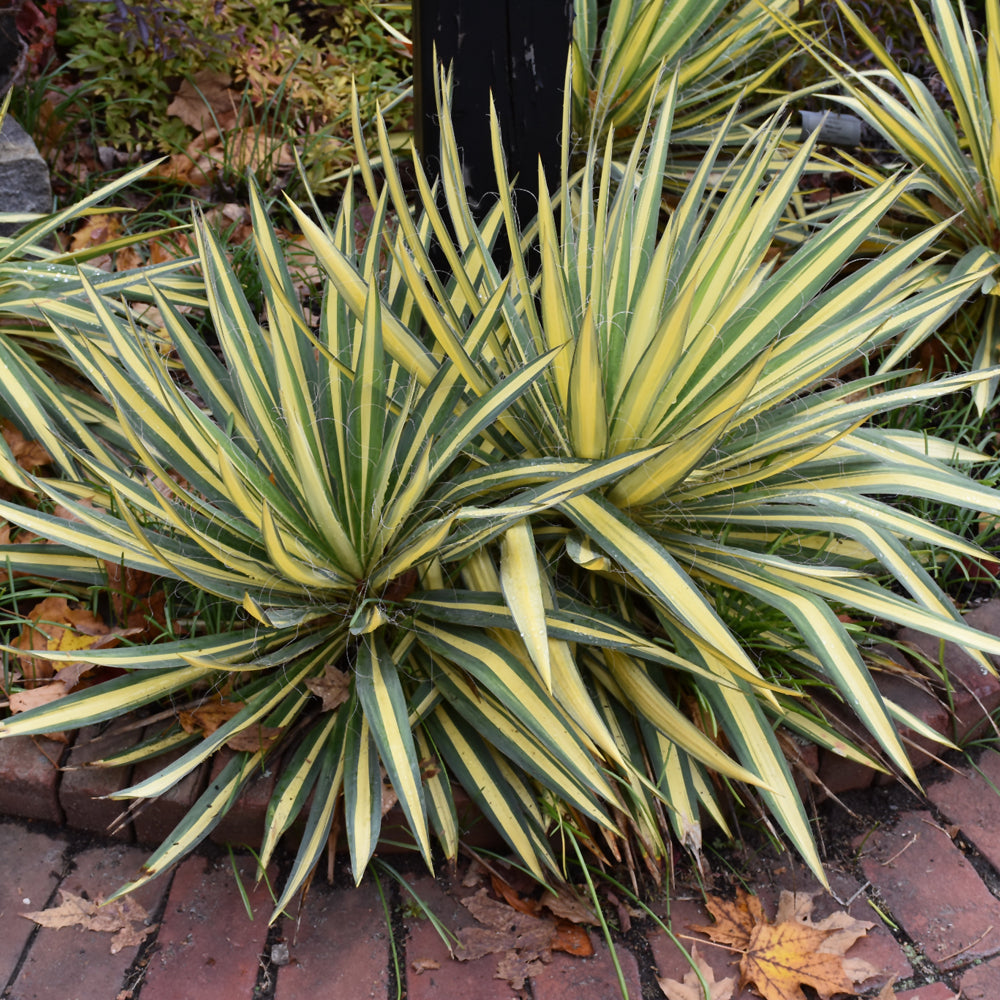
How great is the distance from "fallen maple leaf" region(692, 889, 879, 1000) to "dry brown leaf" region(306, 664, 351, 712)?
0.72m

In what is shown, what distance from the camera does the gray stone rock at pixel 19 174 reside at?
8.21 ft

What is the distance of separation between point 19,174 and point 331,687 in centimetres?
178

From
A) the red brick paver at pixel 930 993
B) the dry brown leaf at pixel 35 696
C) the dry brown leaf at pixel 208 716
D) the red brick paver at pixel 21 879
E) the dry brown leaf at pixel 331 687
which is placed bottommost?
the red brick paver at pixel 21 879

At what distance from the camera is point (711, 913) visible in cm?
165

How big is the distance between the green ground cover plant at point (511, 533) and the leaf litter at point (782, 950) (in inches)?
5.6

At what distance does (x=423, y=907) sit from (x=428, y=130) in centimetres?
159

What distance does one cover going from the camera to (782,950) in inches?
62.2

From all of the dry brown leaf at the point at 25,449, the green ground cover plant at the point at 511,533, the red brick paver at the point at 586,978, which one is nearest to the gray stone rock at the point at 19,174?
the dry brown leaf at the point at 25,449

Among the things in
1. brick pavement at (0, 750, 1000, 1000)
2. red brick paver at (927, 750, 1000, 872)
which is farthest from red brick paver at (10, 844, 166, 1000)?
red brick paver at (927, 750, 1000, 872)

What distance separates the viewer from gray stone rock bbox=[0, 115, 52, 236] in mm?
2502

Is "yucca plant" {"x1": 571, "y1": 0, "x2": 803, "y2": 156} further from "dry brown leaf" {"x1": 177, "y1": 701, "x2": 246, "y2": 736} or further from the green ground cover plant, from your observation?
"dry brown leaf" {"x1": 177, "y1": 701, "x2": 246, "y2": 736}

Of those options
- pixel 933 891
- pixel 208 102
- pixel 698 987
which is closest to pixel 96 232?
pixel 208 102

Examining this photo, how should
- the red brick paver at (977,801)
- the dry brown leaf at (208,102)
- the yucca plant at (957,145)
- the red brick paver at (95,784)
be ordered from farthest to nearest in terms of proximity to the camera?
the dry brown leaf at (208,102), the yucca plant at (957,145), the red brick paver at (977,801), the red brick paver at (95,784)

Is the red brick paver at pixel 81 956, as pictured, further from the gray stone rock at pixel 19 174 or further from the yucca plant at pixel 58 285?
the gray stone rock at pixel 19 174
